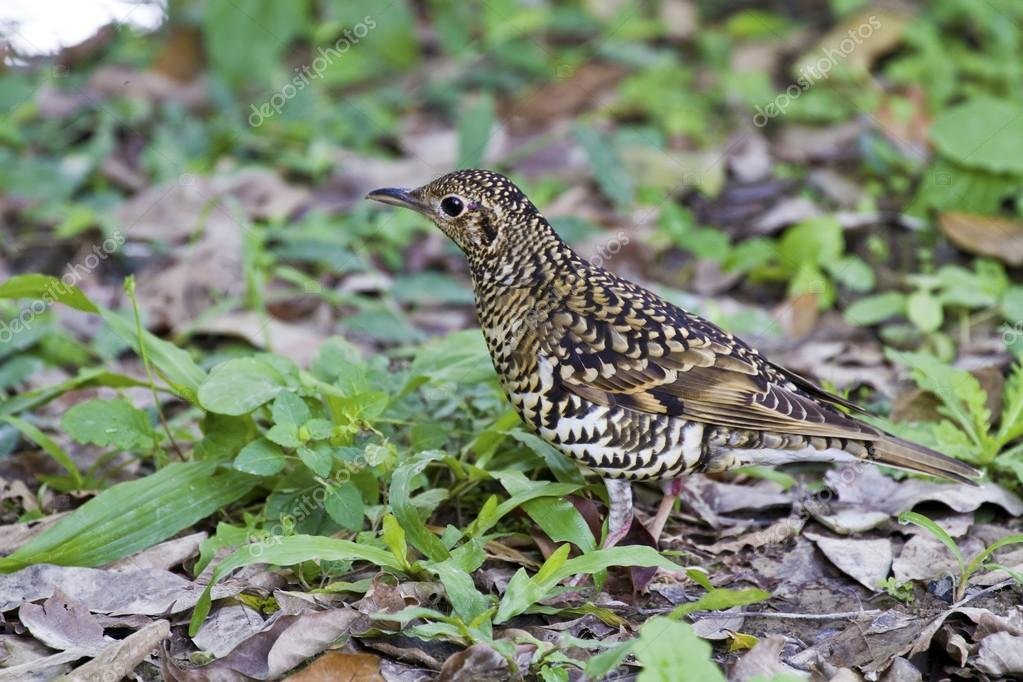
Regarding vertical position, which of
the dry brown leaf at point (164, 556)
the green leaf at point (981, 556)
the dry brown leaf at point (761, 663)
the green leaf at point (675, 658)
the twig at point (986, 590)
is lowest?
the twig at point (986, 590)

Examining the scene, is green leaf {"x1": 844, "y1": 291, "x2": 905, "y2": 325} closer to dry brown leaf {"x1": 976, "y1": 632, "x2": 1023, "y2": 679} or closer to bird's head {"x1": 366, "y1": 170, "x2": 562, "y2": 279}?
bird's head {"x1": 366, "y1": 170, "x2": 562, "y2": 279}

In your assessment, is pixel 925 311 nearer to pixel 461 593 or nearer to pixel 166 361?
pixel 461 593

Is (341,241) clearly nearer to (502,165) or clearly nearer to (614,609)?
(502,165)

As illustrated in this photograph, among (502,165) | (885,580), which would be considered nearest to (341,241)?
(502,165)

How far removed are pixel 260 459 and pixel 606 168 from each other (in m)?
4.47

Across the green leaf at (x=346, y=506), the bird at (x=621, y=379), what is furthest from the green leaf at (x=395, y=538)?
the bird at (x=621, y=379)

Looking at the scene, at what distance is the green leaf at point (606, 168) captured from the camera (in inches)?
338

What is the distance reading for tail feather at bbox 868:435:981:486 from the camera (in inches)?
200

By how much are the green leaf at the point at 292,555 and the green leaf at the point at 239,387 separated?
2.08ft

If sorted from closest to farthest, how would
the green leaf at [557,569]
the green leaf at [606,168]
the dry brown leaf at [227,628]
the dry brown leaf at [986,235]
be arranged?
the green leaf at [557,569], the dry brown leaf at [227,628], the dry brown leaf at [986,235], the green leaf at [606,168]

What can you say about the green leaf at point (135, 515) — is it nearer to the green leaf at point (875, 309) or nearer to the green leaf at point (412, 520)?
the green leaf at point (412, 520)

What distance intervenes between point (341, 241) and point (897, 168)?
4.04 meters

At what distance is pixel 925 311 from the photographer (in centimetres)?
703

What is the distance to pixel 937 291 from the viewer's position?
24.4 ft
